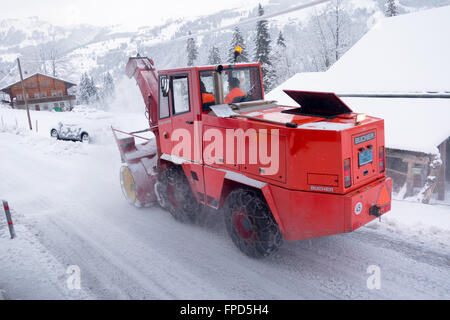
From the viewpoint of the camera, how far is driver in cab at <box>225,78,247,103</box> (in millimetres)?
5691

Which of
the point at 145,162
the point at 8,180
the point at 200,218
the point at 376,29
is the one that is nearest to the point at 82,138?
the point at 8,180

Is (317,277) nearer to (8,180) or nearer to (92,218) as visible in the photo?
(92,218)

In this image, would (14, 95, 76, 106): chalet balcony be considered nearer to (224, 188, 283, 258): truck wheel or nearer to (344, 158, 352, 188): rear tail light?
(224, 188, 283, 258): truck wheel

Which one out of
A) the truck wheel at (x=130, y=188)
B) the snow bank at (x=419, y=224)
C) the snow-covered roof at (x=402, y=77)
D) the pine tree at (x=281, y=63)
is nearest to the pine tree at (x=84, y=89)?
the pine tree at (x=281, y=63)

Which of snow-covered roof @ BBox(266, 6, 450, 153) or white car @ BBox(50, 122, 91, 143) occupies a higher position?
snow-covered roof @ BBox(266, 6, 450, 153)

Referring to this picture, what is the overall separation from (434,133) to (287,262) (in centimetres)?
767

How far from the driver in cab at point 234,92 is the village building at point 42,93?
56736 millimetres

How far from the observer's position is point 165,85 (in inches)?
237

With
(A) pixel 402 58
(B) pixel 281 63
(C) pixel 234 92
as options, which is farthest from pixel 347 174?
(B) pixel 281 63

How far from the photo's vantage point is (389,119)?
11.0m

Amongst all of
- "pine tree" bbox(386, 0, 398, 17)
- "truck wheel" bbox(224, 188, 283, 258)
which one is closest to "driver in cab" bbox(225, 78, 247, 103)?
"truck wheel" bbox(224, 188, 283, 258)

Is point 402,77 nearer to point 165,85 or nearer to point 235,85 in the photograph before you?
point 235,85

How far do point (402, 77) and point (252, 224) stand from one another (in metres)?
11.2

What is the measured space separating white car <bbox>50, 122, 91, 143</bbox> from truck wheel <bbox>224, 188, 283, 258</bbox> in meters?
15.8
